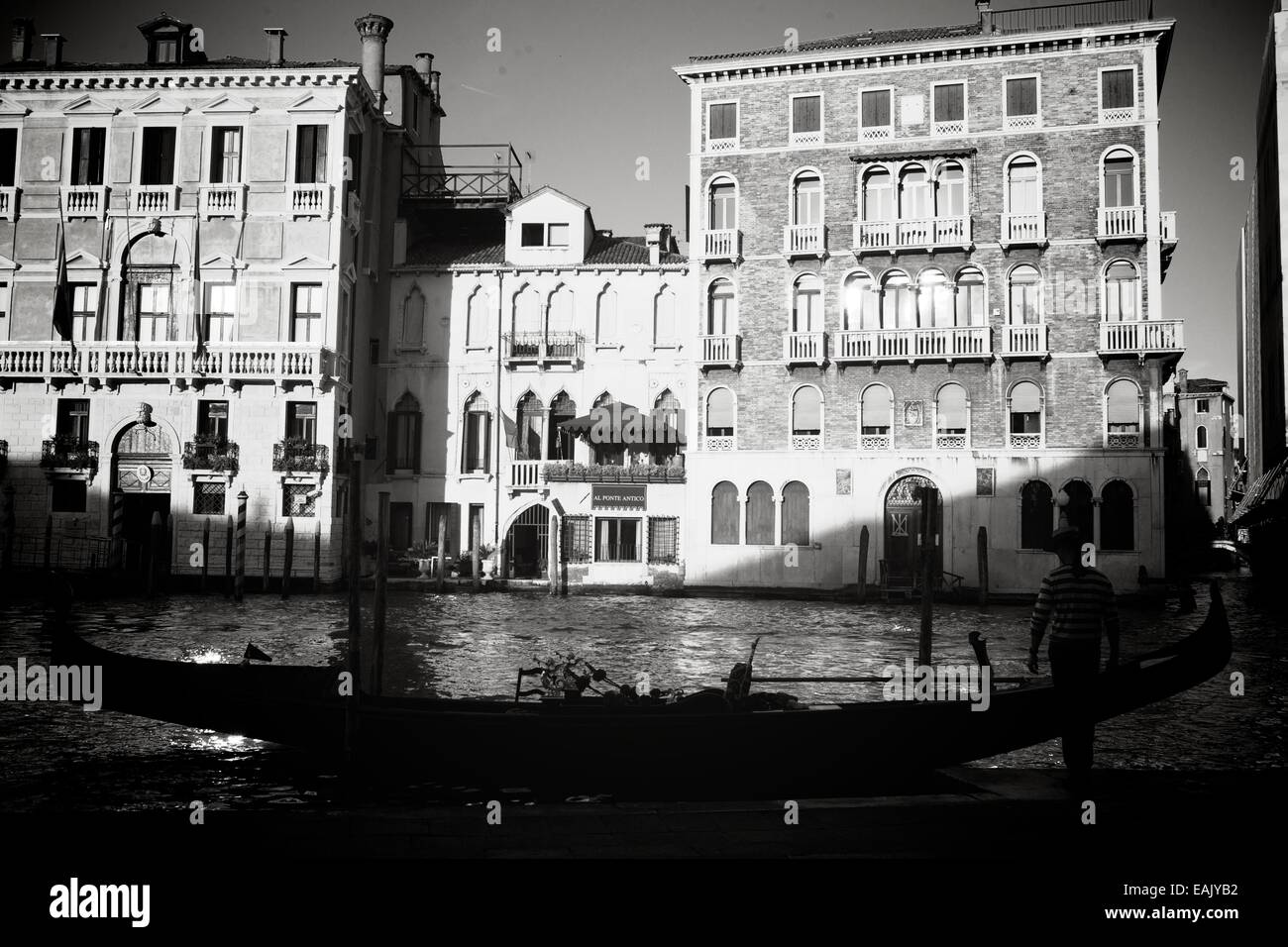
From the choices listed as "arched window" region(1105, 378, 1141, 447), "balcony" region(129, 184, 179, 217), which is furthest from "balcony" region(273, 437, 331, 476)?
"arched window" region(1105, 378, 1141, 447)

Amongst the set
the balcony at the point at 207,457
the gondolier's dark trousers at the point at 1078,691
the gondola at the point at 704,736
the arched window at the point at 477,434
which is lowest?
the gondola at the point at 704,736

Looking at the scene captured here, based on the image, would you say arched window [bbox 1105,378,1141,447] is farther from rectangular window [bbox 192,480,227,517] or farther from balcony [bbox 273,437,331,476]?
rectangular window [bbox 192,480,227,517]

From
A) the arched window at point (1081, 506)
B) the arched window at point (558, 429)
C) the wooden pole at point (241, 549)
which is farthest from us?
the arched window at point (558, 429)

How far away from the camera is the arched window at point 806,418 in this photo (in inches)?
992

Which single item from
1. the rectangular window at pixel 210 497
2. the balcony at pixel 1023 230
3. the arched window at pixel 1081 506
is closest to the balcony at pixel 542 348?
the rectangular window at pixel 210 497

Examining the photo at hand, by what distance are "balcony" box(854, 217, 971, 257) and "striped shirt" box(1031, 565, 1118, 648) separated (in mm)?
19588

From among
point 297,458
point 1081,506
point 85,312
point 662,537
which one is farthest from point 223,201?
point 1081,506

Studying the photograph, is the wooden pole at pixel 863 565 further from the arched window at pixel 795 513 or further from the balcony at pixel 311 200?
the balcony at pixel 311 200

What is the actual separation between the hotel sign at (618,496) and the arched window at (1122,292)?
11963 mm

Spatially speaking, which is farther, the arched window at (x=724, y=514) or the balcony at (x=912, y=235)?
Answer: the arched window at (x=724, y=514)

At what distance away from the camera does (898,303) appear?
25.0m

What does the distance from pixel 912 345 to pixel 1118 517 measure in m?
6.13

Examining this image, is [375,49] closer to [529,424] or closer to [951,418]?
[529,424]

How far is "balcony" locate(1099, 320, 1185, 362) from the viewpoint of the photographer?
75.3 feet
